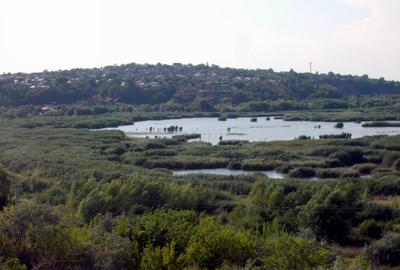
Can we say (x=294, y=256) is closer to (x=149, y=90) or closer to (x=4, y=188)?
(x=4, y=188)

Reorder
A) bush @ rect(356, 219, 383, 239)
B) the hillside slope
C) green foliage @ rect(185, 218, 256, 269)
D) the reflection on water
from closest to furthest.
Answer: green foliage @ rect(185, 218, 256, 269) < bush @ rect(356, 219, 383, 239) < the reflection on water < the hillside slope

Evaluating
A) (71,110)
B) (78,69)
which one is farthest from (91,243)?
(78,69)

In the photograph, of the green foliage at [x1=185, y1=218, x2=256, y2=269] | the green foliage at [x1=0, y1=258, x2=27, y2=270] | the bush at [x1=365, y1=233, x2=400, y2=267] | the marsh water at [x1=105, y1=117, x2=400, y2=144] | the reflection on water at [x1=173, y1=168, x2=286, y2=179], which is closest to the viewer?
the green foliage at [x1=0, y1=258, x2=27, y2=270]

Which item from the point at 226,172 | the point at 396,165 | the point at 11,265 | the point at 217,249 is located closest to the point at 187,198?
the point at 217,249

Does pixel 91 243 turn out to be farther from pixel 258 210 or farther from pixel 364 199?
pixel 364 199

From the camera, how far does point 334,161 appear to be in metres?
52.5

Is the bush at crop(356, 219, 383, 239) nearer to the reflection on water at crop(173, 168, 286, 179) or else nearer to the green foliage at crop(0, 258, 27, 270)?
the green foliage at crop(0, 258, 27, 270)

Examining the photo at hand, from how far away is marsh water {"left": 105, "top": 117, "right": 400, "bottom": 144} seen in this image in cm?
7369

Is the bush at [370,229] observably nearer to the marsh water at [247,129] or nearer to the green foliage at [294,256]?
the green foliage at [294,256]

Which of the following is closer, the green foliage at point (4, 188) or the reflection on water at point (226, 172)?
the green foliage at point (4, 188)

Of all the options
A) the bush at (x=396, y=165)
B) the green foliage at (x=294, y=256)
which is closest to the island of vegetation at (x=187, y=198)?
the green foliage at (x=294, y=256)

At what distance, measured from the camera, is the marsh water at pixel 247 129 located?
73688mm

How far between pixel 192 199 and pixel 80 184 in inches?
261

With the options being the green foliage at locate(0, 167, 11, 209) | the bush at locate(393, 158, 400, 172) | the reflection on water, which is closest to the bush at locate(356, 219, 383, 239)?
the green foliage at locate(0, 167, 11, 209)
